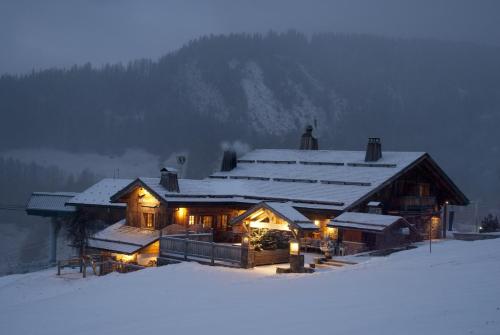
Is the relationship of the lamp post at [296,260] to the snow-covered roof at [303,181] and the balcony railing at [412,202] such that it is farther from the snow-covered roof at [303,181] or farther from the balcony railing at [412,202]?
the balcony railing at [412,202]

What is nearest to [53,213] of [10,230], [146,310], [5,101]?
[146,310]

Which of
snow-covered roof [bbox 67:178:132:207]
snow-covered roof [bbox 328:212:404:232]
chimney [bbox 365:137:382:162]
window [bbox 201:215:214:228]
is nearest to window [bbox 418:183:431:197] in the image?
chimney [bbox 365:137:382:162]

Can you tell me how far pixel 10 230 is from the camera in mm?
111688

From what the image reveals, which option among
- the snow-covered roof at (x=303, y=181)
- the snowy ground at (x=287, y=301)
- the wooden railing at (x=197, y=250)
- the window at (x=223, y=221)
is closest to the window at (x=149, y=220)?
the snow-covered roof at (x=303, y=181)

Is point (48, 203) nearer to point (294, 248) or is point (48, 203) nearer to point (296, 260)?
point (294, 248)

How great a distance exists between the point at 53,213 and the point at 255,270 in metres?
30.8

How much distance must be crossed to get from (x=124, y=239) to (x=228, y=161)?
13.5 metres

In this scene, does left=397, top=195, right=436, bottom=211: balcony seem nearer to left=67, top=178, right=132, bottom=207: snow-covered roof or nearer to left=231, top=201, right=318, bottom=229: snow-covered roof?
left=231, top=201, right=318, bottom=229: snow-covered roof

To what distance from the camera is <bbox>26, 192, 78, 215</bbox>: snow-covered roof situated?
5344 cm

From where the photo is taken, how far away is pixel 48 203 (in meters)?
54.5

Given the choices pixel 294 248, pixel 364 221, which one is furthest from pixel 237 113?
pixel 294 248

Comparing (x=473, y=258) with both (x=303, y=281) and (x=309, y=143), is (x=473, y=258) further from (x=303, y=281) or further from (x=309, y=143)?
(x=309, y=143)

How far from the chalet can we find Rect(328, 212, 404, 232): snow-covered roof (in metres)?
0.06

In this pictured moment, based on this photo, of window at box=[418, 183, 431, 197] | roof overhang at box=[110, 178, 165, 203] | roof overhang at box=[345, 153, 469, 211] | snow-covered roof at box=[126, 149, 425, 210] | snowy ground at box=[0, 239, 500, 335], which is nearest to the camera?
snowy ground at box=[0, 239, 500, 335]
